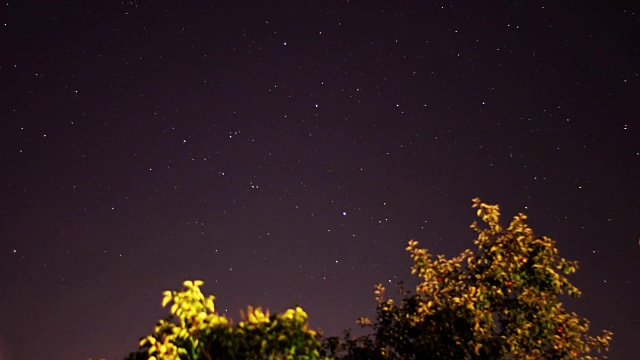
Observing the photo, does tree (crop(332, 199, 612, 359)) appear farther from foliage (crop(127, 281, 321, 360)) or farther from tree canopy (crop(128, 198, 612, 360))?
foliage (crop(127, 281, 321, 360))

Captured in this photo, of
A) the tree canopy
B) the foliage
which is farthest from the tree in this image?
the foliage

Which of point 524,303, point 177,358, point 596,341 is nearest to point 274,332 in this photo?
point 177,358

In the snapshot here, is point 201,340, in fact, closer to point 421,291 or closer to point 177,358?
point 177,358

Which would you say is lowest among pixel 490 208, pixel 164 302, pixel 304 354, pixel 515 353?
pixel 304 354

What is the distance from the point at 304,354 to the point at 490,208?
6.32 m

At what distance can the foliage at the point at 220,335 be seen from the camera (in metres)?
7.83

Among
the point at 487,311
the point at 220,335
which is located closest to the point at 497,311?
the point at 487,311

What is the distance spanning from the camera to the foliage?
25.7 feet

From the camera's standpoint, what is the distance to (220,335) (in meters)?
7.88

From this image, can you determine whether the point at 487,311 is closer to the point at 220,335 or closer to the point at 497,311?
the point at 497,311

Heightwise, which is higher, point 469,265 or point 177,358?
point 469,265

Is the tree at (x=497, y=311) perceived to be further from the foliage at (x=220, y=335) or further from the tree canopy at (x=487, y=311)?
the foliage at (x=220, y=335)

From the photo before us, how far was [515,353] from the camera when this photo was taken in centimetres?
1234

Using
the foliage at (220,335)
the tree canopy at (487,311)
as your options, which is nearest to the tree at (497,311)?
the tree canopy at (487,311)
